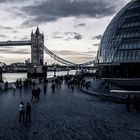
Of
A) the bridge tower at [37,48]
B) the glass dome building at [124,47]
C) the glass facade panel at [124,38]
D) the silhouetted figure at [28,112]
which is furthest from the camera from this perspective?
the bridge tower at [37,48]

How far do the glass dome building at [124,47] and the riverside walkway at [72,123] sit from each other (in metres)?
24.4

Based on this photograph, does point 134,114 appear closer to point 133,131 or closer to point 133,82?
point 133,131

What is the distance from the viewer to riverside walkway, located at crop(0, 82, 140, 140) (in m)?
17.9

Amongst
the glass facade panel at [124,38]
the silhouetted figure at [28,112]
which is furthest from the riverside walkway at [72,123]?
the glass facade panel at [124,38]

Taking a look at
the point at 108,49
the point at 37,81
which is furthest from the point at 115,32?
the point at 37,81

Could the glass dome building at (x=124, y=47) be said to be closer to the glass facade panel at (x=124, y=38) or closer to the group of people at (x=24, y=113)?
the glass facade panel at (x=124, y=38)

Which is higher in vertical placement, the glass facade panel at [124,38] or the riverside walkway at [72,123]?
the glass facade panel at [124,38]

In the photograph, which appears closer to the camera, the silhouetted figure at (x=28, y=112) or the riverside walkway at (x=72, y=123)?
the riverside walkway at (x=72, y=123)

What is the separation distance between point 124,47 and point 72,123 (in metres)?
36.7

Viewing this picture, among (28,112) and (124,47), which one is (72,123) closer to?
(28,112)

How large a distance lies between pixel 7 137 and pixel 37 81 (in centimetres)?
4724

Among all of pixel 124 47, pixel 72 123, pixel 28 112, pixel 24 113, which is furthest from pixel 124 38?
pixel 28 112

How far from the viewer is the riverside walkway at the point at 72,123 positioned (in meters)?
17.9

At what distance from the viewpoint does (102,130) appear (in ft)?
63.1
